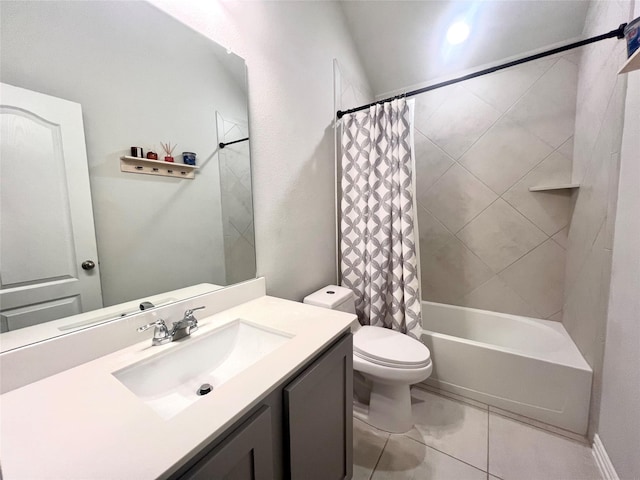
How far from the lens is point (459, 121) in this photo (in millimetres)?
2053

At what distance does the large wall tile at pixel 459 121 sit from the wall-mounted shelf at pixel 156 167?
77.2 inches

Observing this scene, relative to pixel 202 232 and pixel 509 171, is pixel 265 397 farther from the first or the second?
pixel 509 171

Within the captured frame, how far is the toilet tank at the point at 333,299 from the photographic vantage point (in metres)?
1.48

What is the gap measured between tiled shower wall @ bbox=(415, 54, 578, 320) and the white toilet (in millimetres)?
1014

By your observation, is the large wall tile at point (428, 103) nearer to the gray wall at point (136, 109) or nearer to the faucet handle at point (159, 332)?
the gray wall at point (136, 109)

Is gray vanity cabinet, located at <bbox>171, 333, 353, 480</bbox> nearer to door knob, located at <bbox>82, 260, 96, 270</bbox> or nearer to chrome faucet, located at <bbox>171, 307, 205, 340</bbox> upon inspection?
chrome faucet, located at <bbox>171, 307, 205, 340</bbox>

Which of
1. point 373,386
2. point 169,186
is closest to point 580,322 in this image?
point 373,386

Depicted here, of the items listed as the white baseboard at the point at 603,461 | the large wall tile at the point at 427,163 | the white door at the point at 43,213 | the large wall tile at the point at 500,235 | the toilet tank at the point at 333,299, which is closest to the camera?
the white door at the point at 43,213

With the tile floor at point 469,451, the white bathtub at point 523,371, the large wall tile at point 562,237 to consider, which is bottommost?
the tile floor at point 469,451

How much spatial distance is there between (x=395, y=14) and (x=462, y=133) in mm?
985

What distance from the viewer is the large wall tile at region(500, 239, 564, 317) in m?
1.81

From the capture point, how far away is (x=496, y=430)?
4.66 feet

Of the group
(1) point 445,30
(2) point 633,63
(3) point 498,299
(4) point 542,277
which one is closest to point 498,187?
(4) point 542,277

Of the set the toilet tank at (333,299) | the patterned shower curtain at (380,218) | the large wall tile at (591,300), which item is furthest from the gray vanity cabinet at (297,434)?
the large wall tile at (591,300)
